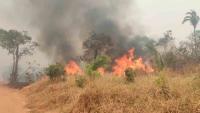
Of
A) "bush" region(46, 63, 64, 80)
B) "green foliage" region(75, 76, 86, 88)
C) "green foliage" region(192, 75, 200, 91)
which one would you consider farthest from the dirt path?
"green foliage" region(192, 75, 200, 91)

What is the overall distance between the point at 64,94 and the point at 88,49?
101ft

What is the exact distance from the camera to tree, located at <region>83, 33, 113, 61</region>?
4744cm

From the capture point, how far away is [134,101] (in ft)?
37.9

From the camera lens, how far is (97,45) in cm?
4775

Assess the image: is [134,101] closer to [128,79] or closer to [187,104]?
[187,104]

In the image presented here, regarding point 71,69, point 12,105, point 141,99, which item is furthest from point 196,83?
point 71,69

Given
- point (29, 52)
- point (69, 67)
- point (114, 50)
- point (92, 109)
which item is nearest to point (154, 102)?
point (92, 109)

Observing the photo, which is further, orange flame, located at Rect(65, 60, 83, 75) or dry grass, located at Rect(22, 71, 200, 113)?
orange flame, located at Rect(65, 60, 83, 75)

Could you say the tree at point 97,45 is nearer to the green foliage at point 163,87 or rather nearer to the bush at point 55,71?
the bush at point 55,71

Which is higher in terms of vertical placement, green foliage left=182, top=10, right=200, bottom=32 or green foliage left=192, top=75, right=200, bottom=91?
green foliage left=182, top=10, right=200, bottom=32

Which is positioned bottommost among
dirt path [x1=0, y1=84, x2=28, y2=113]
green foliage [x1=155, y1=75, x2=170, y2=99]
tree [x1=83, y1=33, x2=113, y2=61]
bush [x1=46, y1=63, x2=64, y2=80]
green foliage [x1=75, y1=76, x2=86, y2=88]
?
dirt path [x1=0, y1=84, x2=28, y2=113]

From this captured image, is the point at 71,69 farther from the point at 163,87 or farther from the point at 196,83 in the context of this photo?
the point at 196,83

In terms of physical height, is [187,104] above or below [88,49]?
below

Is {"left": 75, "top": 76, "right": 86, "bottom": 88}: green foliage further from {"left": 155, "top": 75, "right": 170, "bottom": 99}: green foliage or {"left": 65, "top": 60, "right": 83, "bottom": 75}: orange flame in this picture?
{"left": 65, "top": 60, "right": 83, "bottom": 75}: orange flame
